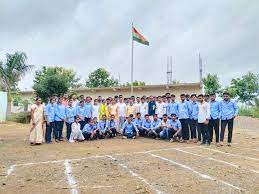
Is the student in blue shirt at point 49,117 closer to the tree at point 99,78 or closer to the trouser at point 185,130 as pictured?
the trouser at point 185,130

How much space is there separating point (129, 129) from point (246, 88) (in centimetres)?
2340

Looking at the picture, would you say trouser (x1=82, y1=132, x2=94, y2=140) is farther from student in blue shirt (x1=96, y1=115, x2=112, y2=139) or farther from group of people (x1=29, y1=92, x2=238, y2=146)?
student in blue shirt (x1=96, y1=115, x2=112, y2=139)

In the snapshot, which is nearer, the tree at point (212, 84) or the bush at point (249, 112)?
the bush at point (249, 112)

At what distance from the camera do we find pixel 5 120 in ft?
88.4

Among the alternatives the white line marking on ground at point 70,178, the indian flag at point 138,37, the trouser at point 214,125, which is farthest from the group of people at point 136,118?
the indian flag at point 138,37

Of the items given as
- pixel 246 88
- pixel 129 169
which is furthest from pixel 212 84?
pixel 129 169

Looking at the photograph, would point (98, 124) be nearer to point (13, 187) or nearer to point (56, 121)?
point (56, 121)

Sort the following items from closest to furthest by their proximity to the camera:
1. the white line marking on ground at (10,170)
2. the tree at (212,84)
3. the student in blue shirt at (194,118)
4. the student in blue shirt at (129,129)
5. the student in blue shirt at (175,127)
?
the white line marking on ground at (10,170), the student in blue shirt at (194,118), the student in blue shirt at (175,127), the student in blue shirt at (129,129), the tree at (212,84)

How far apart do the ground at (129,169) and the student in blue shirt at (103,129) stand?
2.37m

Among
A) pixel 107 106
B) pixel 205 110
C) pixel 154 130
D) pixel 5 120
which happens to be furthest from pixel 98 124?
pixel 5 120

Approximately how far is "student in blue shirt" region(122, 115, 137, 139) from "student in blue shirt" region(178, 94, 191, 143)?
2037mm

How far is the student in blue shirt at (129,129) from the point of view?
1502cm

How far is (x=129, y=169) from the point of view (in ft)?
27.4

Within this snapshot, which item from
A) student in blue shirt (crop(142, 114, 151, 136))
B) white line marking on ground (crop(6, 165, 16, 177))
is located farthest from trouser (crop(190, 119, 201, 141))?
white line marking on ground (crop(6, 165, 16, 177))
